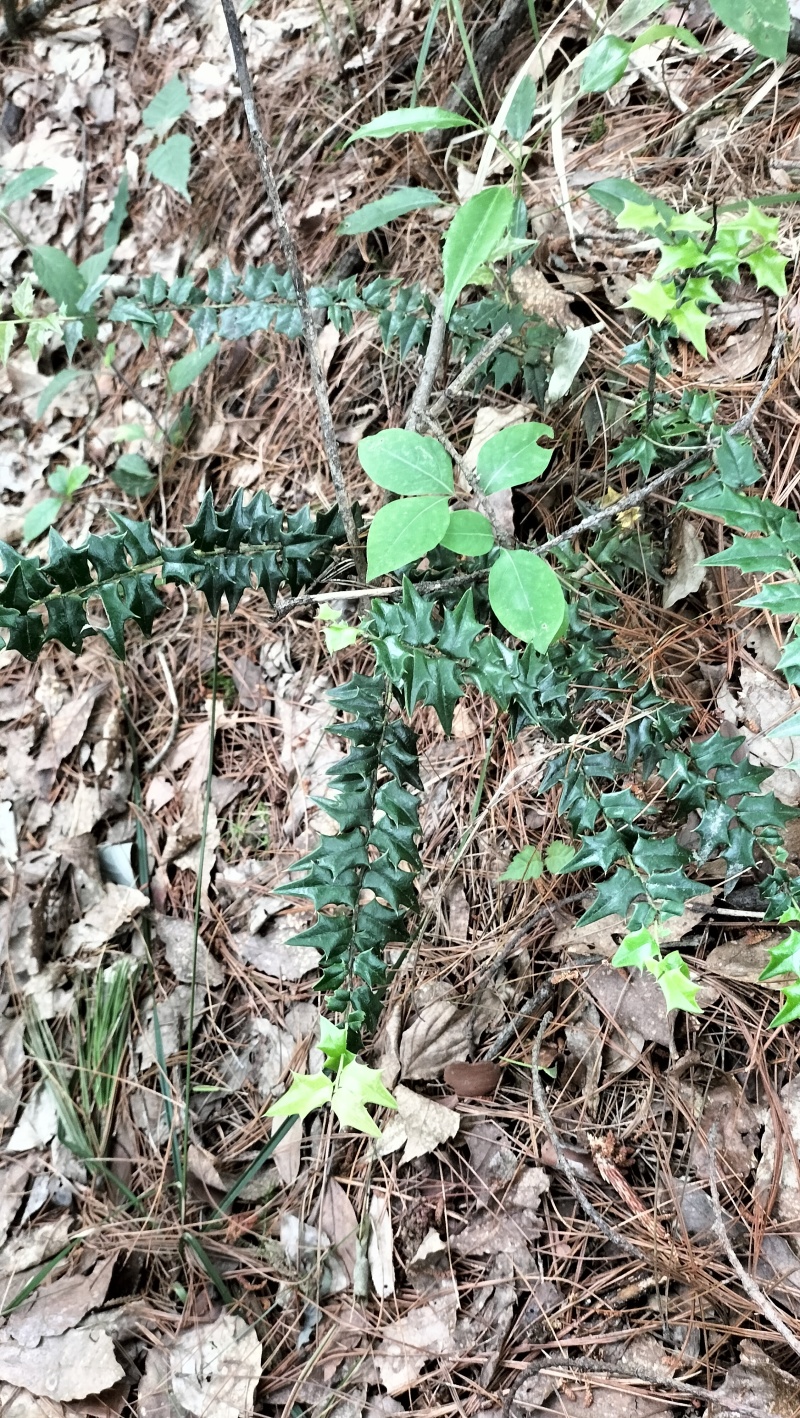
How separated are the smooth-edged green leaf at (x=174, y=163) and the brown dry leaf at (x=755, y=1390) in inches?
102

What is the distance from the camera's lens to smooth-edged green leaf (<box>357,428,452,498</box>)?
1.13 m

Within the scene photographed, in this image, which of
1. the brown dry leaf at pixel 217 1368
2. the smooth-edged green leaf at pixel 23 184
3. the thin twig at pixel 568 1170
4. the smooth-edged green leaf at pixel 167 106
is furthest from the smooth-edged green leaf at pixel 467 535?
the smooth-edged green leaf at pixel 167 106

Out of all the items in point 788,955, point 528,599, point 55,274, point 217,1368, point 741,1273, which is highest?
point 55,274

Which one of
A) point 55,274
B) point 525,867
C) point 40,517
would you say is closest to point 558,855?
point 525,867

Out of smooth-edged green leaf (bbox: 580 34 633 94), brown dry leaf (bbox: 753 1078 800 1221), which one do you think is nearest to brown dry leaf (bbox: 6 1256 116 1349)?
brown dry leaf (bbox: 753 1078 800 1221)

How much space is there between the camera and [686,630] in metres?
1.43

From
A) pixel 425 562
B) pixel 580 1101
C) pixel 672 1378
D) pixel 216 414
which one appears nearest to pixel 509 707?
pixel 425 562

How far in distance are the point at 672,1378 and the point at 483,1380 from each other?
29 centimetres

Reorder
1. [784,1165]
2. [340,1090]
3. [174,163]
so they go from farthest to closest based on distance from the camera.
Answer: [174,163] → [784,1165] → [340,1090]

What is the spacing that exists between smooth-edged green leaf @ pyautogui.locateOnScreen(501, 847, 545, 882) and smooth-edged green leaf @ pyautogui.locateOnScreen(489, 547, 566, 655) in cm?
50

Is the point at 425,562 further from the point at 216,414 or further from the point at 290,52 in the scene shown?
the point at 290,52

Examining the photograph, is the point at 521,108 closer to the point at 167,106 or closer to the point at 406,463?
the point at 406,463

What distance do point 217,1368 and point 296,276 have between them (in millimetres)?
1789

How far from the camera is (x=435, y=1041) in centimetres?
147
